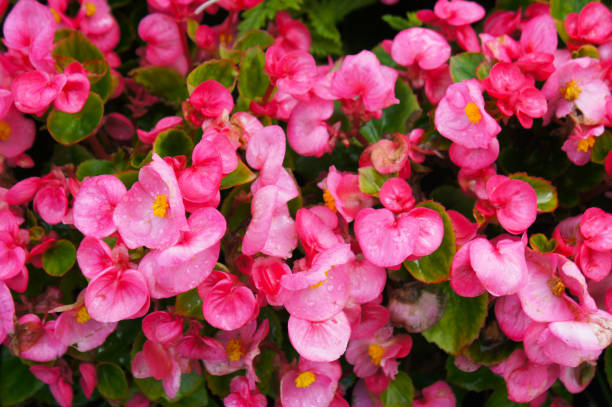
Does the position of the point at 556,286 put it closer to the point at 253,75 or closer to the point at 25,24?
the point at 253,75

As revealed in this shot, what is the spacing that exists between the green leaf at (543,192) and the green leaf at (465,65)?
0.17m

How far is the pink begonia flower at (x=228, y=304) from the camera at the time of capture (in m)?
0.63

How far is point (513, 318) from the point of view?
2.39ft

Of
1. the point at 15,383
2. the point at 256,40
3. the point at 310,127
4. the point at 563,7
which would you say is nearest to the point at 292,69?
the point at 310,127

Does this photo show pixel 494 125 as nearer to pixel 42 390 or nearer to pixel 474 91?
pixel 474 91

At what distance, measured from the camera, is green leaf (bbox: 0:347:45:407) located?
0.91 meters

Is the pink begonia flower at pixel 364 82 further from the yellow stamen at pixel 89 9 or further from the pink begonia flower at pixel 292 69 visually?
the yellow stamen at pixel 89 9

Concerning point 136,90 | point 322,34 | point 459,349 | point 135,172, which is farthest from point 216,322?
point 322,34

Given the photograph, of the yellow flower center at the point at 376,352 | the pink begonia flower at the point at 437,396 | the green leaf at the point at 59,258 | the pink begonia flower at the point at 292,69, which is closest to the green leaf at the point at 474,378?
the pink begonia flower at the point at 437,396

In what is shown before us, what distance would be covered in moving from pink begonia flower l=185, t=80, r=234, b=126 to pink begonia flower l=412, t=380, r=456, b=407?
53 centimetres

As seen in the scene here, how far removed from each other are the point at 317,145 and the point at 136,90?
38 cm

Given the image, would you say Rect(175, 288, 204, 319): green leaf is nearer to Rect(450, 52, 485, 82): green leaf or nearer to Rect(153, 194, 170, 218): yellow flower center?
Rect(153, 194, 170, 218): yellow flower center

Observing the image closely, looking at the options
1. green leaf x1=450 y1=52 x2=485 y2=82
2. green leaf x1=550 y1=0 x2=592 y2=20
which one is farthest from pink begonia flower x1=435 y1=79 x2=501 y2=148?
green leaf x1=550 y1=0 x2=592 y2=20

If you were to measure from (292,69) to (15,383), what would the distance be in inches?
27.9
